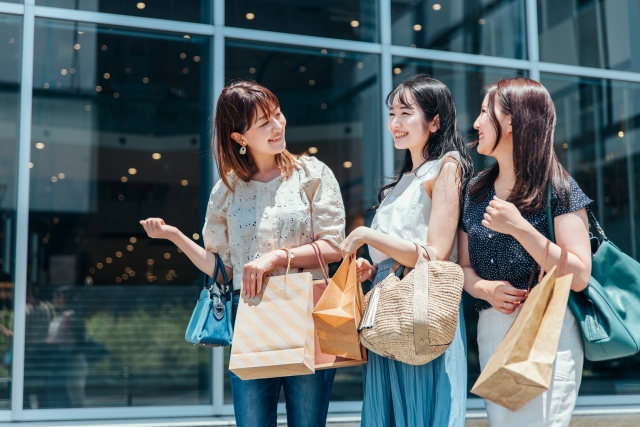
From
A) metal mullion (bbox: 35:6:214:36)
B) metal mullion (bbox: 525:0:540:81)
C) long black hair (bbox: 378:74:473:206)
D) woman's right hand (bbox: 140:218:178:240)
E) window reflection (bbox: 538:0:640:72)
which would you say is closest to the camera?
long black hair (bbox: 378:74:473:206)

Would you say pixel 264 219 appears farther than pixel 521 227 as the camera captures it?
Yes

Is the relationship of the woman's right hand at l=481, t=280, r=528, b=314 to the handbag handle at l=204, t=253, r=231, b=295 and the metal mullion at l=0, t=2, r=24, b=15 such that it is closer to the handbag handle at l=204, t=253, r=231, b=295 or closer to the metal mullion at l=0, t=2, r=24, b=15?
the handbag handle at l=204, t=253, r=231, b=295

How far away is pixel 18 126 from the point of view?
4789 millimetres

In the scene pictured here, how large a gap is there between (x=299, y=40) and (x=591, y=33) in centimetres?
271

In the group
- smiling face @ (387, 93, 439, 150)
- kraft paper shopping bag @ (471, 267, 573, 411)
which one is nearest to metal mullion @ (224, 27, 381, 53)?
smiling face @ (387, 93, 439, 150)

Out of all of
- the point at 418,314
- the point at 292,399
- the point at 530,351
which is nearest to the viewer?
the point at 530,351

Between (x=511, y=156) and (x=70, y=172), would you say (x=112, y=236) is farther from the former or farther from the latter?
(x=511, y=156)

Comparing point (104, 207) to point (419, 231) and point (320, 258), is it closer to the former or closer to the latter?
point (320, 258)

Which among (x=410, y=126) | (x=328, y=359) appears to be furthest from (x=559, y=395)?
(x=410, y=126)

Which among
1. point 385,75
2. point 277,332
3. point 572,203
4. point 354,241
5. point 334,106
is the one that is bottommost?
point 277,332

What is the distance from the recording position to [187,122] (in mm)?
5859

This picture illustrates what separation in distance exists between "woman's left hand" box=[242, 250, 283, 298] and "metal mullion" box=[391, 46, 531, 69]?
3426mm

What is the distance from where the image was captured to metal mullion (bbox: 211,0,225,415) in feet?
15.9

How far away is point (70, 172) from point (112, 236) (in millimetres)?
1540
